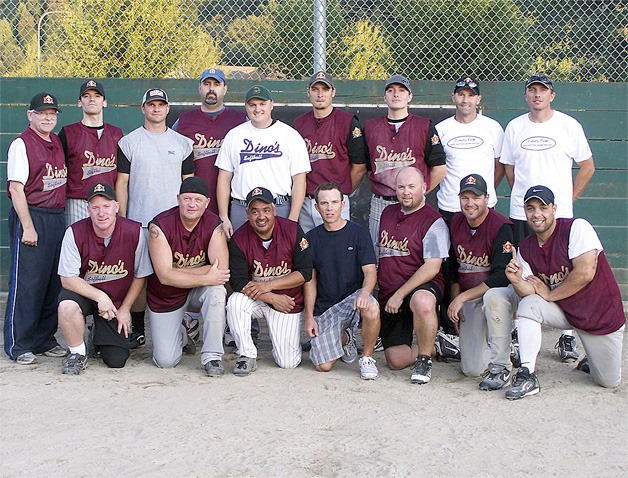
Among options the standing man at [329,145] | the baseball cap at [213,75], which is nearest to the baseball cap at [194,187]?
the standing man at [329,145]

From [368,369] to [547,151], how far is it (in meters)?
1.89

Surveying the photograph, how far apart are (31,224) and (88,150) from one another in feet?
2.08

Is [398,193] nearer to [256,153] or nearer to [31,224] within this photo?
[256,153]

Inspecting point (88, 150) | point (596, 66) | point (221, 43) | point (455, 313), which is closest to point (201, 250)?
point (88, 150)

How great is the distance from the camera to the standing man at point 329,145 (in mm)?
5523

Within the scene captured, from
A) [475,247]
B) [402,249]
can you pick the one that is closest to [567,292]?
[475,247]

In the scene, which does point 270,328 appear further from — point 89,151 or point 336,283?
point 89,151

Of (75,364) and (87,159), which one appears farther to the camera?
(87,159)

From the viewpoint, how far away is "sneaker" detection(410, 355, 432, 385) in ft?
15.6

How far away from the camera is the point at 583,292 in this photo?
461 centimetres

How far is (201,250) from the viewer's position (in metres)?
5.14

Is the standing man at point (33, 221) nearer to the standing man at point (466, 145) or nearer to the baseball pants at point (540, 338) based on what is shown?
the standing man at point (466, 145)

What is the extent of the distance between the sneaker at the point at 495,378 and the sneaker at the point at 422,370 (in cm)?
32

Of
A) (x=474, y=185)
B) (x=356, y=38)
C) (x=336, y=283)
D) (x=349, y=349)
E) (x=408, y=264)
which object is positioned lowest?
(x=349, y=349)
